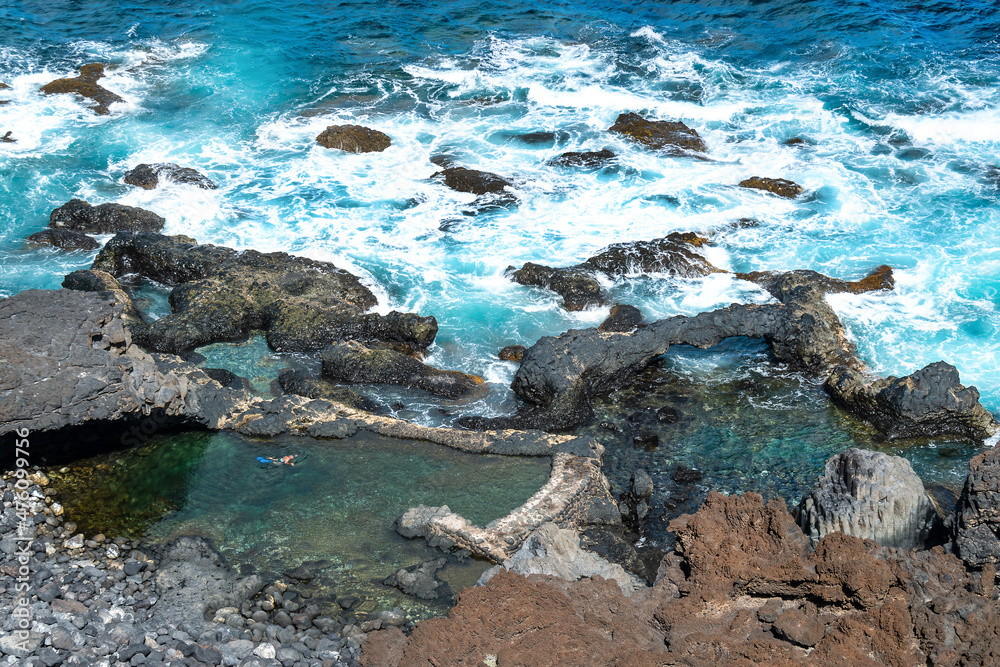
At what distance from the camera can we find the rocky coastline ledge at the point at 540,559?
27.3 feet

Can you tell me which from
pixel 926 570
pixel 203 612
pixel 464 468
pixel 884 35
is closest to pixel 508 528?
pixel 464 468

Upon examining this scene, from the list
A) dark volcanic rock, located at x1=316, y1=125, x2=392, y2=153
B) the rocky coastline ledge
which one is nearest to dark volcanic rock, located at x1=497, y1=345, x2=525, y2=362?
the rocky coastline ledge

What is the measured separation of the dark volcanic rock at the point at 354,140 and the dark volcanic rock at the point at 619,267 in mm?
8396

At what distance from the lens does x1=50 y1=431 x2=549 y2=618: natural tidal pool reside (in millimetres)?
10836

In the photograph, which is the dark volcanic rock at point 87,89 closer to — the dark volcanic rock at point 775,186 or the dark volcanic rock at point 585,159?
the dark volcanic rock at point 585,159

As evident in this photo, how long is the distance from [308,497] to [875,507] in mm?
7968

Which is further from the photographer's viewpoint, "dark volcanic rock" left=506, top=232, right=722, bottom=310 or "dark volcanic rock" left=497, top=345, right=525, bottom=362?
"dark volcanic rock" left=506, top=232, right=722, bottom=310

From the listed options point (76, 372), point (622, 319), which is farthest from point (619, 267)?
point (76, 372)

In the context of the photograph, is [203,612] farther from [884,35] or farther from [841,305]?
[884,35]

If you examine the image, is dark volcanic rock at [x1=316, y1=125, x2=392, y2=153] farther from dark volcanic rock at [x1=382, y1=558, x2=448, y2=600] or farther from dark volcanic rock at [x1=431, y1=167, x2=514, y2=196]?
dark volcanic rock at [x1=382, y1=558, x2=448, y2=600]

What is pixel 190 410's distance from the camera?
43.3ft

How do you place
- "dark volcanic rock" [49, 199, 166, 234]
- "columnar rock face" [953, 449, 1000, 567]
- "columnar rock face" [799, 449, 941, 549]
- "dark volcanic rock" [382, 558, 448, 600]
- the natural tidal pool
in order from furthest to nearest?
"dark volcanic rock" [49, 199, 166, 234]
the natural tidal pool
"dark volcanic rock" [382, 558, 448, 600]
"columnar rock face" [799, 449, 941, 549]
"columnar rock face" [953, 449, 1000, 567]

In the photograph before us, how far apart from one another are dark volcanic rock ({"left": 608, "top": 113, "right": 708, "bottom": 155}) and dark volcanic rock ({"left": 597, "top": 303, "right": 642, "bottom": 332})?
909 cm

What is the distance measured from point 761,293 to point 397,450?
9.98 m
